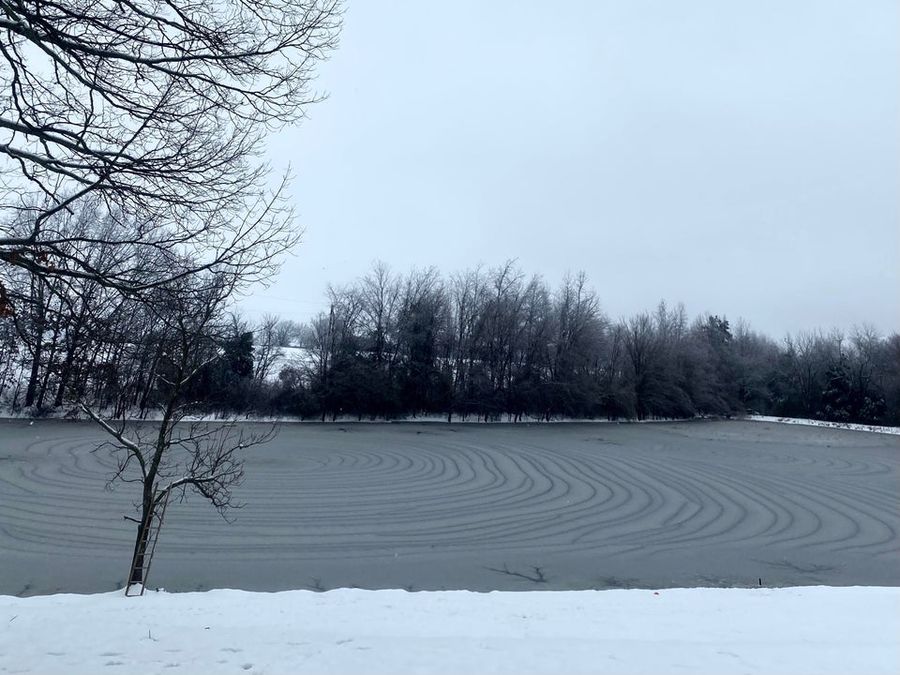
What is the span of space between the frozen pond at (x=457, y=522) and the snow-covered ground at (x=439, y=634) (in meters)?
2.57

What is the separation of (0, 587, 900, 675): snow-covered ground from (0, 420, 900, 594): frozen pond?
2.57 meters

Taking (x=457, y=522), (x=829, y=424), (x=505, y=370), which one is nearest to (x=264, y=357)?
(x=505, y=370)

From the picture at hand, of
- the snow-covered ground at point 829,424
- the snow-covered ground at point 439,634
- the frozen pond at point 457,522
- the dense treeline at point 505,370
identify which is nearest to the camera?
the snow-covered ground at point 439,634

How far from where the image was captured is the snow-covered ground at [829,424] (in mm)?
42344

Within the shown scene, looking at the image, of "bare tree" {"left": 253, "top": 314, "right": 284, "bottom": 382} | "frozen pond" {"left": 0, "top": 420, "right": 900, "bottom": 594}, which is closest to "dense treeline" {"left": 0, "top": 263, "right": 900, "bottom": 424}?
"bare tree" {"left": 253, "top": 314, "right": 284, "bottom": 382}

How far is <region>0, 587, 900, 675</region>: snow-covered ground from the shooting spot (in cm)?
374

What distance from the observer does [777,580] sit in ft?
31.2

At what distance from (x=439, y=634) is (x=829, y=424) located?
53.8 metres

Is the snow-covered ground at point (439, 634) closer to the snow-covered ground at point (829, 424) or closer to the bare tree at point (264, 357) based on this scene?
the bare tree at point (264, 357)

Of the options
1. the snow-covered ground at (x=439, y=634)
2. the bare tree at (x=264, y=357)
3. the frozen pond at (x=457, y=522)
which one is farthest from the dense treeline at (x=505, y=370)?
the snow-covered ground at (x=439, y=634)

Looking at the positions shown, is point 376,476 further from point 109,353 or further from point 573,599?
point 109,353

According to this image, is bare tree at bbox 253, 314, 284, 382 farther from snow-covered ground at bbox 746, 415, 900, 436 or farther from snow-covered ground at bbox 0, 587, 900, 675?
snow-covered ground at bbox 746, 415, 900, 436

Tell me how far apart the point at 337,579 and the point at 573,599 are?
3.96 m

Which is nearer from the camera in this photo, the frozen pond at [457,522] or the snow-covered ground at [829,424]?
the frozen pond at [457,522]
